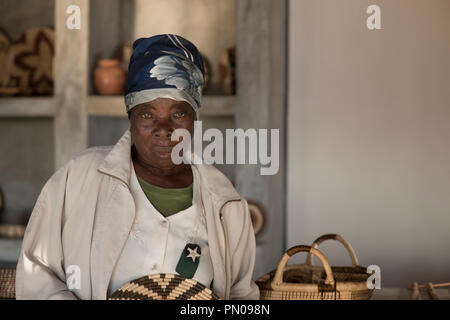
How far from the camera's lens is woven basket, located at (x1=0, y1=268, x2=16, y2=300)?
81.5 inches

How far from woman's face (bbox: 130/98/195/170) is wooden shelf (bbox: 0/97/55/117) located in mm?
1770

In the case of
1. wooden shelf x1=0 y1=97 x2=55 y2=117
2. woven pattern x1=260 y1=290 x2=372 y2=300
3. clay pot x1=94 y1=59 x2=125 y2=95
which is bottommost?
woven pattern x1=260 y1=290 x2=372 y2=300

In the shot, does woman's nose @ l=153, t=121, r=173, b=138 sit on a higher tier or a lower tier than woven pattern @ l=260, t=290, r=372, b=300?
higher

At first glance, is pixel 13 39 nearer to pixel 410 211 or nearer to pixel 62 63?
pixel 62 63

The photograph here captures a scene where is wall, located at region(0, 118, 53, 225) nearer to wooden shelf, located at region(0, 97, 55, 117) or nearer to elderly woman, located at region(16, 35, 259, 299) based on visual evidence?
wooden shelf, located at region(0, 97, 55, 117)

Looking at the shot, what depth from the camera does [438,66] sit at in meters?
3.43

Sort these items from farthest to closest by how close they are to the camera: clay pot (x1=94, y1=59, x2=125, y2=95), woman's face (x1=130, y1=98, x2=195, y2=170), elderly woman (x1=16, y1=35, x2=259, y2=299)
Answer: clay pot (x1=94, y1=59, x2=125, y2=95), woman's face (x1=130, y1=98, x2=195, y2=170), elderly woman (x1=16, y1=35, x2=259, y2=299)

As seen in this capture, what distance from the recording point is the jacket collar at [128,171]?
76.6 inches

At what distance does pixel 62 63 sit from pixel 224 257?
1.99m

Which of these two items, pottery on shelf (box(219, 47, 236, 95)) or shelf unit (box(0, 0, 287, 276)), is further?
pottery on shelf (box(219, 47, 236, 95))

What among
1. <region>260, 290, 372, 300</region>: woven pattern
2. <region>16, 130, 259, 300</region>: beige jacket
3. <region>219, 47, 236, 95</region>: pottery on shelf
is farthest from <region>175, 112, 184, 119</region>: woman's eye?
<region>219, 47, 236, 95</region>: pottery on shelf

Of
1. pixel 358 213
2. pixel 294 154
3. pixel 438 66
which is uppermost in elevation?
pixel 438 66

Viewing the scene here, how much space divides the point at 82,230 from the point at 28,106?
2035mm
